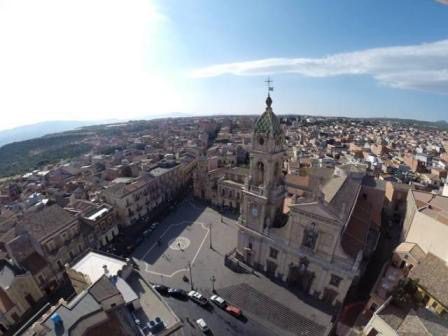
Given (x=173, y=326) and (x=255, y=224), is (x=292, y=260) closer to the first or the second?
(x=255, y=224)

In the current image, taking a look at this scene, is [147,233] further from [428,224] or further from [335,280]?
[428,224]

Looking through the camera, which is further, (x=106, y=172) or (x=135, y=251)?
(x=106, y=172)

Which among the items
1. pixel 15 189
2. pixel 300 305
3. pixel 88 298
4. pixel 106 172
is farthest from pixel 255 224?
pixel 15 189

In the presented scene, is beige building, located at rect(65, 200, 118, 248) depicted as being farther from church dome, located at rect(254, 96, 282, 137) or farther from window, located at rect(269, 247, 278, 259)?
church dome, located at rect(254, 96, 282, 137)

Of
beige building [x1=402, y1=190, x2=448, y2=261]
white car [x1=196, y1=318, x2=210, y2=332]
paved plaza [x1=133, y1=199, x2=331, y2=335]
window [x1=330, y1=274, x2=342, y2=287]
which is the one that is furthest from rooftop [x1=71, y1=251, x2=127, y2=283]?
beige building [x1=402, y1=190, x2=448, y2=261]

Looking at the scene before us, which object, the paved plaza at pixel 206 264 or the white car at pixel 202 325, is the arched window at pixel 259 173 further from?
the white car at pixel 202 325

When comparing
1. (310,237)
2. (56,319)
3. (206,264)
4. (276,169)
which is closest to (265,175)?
(276,169)

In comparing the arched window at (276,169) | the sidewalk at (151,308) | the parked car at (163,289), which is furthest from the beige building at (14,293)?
the arched window at (276,169)
